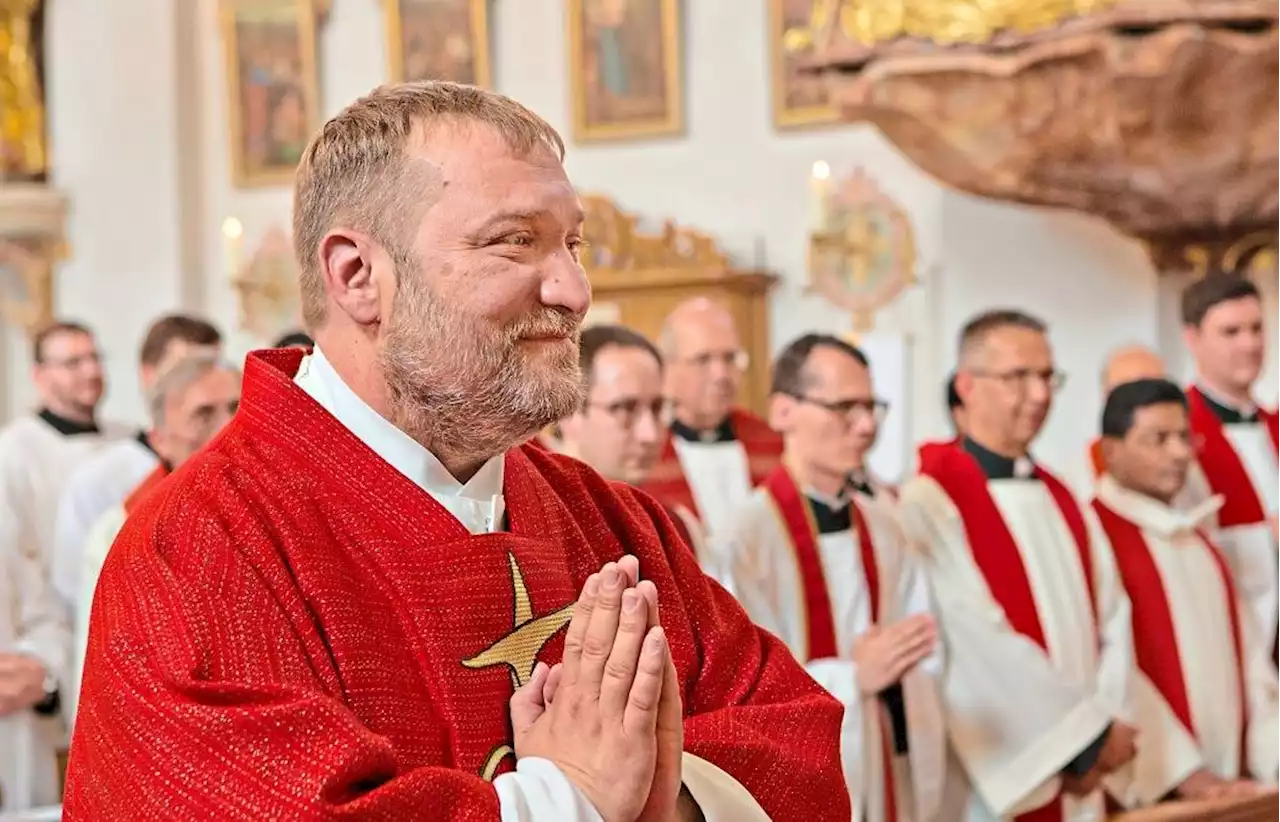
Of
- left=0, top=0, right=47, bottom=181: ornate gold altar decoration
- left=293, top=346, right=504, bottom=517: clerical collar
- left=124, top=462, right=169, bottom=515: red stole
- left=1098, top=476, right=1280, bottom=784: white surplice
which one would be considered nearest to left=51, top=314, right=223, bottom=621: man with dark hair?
left=124, top=462, right=169, bottom=515: red stole

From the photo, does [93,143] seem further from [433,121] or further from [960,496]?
[433,121]

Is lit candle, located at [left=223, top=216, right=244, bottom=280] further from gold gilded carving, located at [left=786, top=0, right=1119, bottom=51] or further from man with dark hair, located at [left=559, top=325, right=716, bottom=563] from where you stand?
man with dark hair, located at [left=559, top=325, right=716, bottom=563]

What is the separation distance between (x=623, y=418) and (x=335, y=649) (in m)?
2.85

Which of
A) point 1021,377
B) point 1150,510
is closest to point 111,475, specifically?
point 1021,377

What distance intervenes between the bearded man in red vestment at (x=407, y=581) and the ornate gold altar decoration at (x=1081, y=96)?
5.26 m

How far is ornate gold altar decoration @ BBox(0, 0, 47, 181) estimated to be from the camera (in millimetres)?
12977

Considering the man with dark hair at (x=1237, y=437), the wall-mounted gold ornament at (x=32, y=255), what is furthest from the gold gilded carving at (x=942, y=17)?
the wall-mounted gold ornament at (x=32, y=255)

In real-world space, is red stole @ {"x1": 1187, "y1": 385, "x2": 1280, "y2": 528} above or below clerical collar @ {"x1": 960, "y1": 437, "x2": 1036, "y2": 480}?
below

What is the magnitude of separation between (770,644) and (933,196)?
7901 millimetres

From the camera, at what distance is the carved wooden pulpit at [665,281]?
10758 millimetres

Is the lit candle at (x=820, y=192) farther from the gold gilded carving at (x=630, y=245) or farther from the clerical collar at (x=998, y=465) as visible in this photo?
the clerical collar at (x=998, y=465)

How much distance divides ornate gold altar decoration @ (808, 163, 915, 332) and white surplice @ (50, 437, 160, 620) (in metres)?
4.70

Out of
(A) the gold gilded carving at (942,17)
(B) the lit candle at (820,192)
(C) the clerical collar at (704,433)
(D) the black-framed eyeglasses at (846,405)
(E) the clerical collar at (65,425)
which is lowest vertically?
(C) the clerical collar at (704,433)

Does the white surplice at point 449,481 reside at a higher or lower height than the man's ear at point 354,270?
lower
